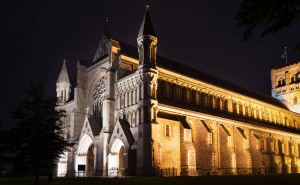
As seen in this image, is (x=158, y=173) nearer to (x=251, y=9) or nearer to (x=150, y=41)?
(x=150, y=41)

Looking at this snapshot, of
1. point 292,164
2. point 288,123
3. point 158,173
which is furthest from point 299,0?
point 288,123

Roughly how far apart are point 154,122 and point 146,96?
328cm

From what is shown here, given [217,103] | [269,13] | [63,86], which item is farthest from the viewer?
[63,86]

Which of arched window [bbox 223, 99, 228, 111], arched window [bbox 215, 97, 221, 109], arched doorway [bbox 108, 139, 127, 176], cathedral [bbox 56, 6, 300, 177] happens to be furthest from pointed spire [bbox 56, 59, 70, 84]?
arched window [bbox 223, 99, 228, 111]

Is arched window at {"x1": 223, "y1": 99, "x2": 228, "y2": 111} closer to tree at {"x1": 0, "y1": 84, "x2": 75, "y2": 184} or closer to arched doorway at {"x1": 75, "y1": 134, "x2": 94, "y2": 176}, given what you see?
arched doorway at {"x1": 75, "y1": 134, "x2": 94, "y2": 176}

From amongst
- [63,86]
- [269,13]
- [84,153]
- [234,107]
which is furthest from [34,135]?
[234,107]

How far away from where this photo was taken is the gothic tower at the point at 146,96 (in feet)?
133

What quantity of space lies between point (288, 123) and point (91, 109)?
4844cm

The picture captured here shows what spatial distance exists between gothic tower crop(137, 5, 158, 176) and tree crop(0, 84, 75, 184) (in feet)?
35.8

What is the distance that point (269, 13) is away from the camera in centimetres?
1220

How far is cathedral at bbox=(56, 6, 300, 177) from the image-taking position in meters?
42.9

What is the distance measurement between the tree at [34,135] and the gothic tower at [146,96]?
35.8 ft

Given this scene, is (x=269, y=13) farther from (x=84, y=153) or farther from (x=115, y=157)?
(x=84, y=153)

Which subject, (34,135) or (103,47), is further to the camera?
(103,47)
